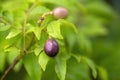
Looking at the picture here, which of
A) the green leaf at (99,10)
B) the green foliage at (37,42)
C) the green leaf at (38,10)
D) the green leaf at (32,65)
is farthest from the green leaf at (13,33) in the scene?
the green leaf at (99,10)

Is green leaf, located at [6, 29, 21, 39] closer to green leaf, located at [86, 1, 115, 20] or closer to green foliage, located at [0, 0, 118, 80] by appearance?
green foliage, located at [0, 0, 118, 80]

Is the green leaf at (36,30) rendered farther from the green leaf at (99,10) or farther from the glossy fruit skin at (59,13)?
the green leaf at (99,10)

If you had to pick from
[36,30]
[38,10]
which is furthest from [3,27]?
[38,10]

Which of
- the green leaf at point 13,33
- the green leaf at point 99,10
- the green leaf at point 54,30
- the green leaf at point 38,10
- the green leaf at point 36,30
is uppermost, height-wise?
the green leaf at point 54,30

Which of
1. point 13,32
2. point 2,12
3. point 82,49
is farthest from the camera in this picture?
point 82,49

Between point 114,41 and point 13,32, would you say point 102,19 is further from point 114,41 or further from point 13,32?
point 13,32

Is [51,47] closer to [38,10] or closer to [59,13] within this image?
[59,13]

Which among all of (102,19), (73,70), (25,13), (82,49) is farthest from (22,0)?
(102,19)
